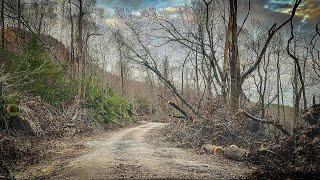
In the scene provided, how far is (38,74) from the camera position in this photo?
1859cm

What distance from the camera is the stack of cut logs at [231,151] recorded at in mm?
12900

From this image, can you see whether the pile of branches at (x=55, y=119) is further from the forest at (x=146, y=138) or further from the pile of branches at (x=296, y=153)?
the pile of branches at (x=296, y=153)

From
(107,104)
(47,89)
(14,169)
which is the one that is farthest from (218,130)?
(107,104)

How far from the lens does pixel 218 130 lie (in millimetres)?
15844

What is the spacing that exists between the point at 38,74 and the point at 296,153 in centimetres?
1329

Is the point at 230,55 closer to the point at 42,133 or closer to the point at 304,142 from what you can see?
the point at 304,142

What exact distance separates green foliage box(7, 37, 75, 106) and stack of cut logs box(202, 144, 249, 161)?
8.86m

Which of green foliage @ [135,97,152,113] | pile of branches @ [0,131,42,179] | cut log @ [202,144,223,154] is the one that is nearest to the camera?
pile of branches @ [0,131,42,179]

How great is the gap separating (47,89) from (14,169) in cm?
1013

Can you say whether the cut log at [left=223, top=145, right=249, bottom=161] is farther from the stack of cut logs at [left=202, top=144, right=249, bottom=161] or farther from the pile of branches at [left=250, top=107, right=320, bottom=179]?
the pile of branches at [left=250, top=107, right=320, bottom=179]

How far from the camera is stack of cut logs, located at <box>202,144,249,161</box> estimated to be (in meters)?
12.9

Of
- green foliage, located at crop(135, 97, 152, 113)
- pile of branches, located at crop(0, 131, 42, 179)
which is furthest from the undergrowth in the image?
green foliage, located at crop(135, 97, 152, 113)

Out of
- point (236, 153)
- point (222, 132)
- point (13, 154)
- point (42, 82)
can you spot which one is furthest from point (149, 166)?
point (42, 82)

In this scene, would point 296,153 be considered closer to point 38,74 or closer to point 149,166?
point 149,166
